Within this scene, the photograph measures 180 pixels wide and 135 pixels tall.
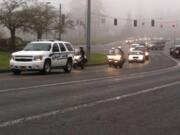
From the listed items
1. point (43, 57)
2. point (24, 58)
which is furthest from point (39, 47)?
point (24, 58)

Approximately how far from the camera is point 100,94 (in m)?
17.6

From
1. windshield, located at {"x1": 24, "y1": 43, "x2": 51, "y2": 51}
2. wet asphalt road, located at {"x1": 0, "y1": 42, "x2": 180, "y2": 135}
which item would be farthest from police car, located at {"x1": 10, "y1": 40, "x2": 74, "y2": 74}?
wet asphalt road, located at {"x1": 0, "y1": 42, "x2": 180, "y2": 135}

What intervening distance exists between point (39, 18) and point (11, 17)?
21.6 ft

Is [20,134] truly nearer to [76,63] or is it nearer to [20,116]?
[20,116]

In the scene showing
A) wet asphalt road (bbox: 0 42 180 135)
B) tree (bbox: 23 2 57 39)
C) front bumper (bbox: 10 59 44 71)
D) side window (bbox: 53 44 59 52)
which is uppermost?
tree (bbox: 23 2 57 39)

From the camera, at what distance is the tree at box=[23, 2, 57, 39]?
6650 cm

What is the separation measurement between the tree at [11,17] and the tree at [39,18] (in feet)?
3.03

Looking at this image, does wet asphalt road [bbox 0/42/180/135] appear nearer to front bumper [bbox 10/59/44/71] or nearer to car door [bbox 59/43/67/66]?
front bumper [bbox 10/59/44/71]

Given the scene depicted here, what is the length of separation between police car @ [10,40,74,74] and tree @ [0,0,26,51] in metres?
29.2

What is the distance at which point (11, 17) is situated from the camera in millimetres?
65125

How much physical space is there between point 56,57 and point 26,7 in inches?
1533

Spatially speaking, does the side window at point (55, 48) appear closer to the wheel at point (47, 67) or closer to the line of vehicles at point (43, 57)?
the line of vehicles at point (43, 57)

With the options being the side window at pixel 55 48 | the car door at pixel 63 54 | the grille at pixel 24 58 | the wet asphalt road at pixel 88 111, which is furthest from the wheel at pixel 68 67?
the wet asphalt road at pixel 88 111

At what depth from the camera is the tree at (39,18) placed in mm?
66500
